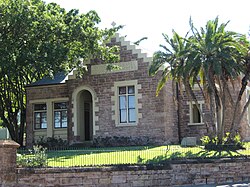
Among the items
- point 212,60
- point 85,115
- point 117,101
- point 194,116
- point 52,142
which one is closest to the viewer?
point 212,60

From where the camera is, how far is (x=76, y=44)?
28.1 m

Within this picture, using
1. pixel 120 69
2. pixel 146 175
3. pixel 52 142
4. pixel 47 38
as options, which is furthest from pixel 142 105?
pixel 146 175

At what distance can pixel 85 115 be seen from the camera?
3234 cm

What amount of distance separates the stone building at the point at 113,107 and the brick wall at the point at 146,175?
399 inches

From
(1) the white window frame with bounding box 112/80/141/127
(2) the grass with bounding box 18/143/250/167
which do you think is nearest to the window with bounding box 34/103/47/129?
(1) the white window frame with bounding box 112/80/141/127

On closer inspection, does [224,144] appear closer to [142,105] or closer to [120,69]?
[142,105]

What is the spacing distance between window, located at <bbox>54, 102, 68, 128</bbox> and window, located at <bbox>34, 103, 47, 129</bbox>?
87 cm

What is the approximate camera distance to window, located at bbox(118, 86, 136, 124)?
2908 cm

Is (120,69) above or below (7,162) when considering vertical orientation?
above

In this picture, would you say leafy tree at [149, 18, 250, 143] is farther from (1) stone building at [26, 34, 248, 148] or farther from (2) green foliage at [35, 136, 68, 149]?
(2) green foliage at [35, 136, 68, 149]

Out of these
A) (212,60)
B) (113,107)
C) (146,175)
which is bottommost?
(146,175)

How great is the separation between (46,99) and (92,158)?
13.9 meters

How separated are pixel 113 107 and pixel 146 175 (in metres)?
12.5

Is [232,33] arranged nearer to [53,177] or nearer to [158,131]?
[158,131]
